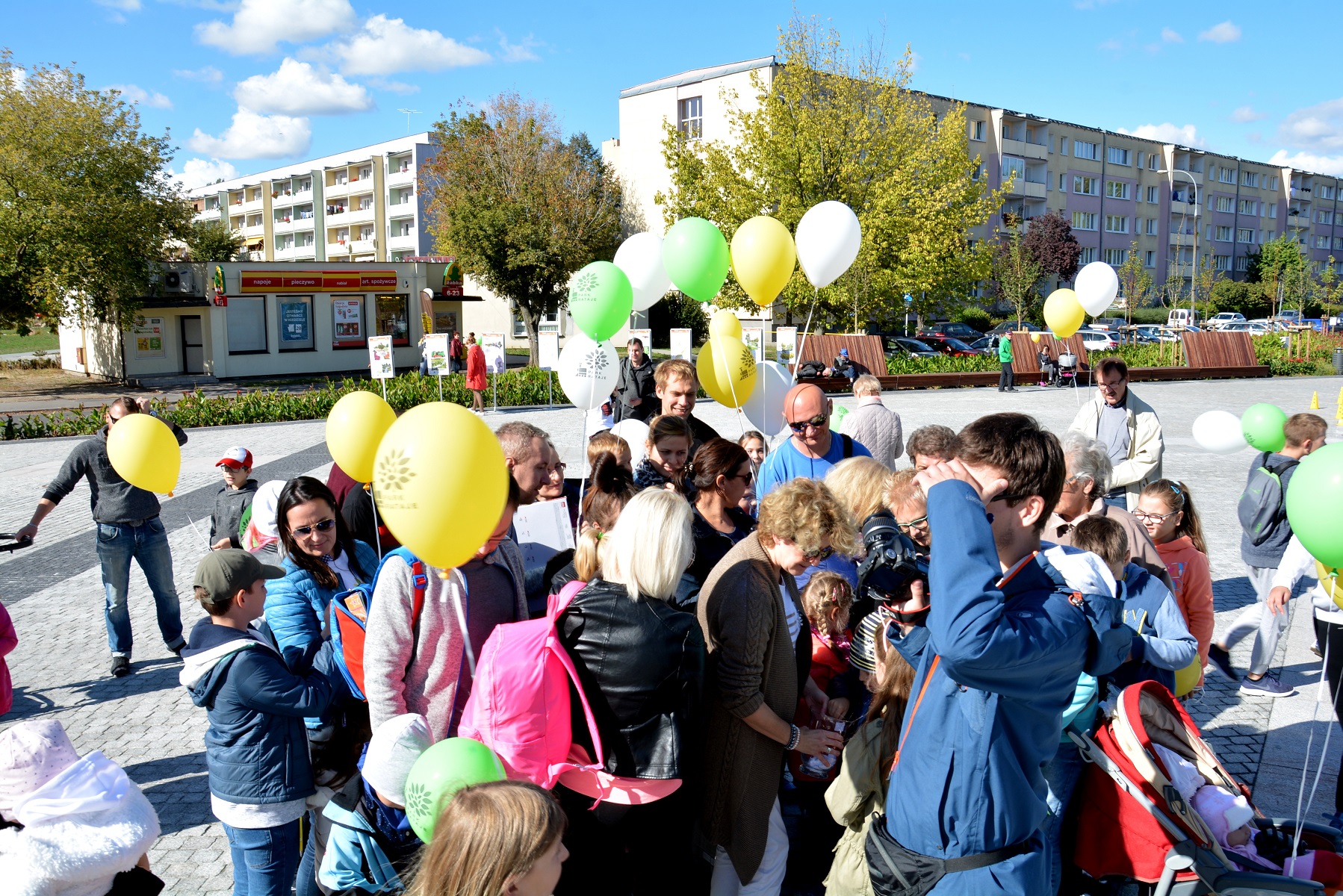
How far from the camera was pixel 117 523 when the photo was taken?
6031 mm

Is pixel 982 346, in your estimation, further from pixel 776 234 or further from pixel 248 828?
pixel 248 828

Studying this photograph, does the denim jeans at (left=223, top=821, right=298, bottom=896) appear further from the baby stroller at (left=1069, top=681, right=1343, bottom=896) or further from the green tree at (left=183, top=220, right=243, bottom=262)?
the green tree at (left=183, top=220, right=243, bottom=262)

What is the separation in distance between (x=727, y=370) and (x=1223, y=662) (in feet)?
12.6

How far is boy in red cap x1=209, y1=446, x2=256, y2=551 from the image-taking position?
17.4ft

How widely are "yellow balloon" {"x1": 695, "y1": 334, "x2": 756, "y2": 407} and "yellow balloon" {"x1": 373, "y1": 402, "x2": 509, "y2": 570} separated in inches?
117

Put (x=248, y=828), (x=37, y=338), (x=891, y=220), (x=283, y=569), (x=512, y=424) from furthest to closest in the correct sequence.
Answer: (x=37, y=338)
(x=891, y=220)
(x=512, y=424)
(x=283, y=569)
(x=248, y=828)

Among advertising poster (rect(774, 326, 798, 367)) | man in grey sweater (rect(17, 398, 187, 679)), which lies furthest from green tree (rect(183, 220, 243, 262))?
man in grey sweater (rect(17, 398, 187, 679))

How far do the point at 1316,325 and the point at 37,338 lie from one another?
261 ft

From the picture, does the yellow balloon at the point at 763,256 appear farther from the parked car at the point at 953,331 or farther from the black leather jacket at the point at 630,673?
the parked car at the point at 953,331

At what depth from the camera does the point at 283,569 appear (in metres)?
3.58

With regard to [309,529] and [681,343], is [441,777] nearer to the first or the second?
[309,529]

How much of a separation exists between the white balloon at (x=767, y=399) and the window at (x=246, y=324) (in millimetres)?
30109

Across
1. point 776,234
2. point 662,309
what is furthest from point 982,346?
point 776,234

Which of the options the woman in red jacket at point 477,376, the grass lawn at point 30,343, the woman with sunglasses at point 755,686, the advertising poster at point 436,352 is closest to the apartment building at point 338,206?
the grass lawn at point 30,343
